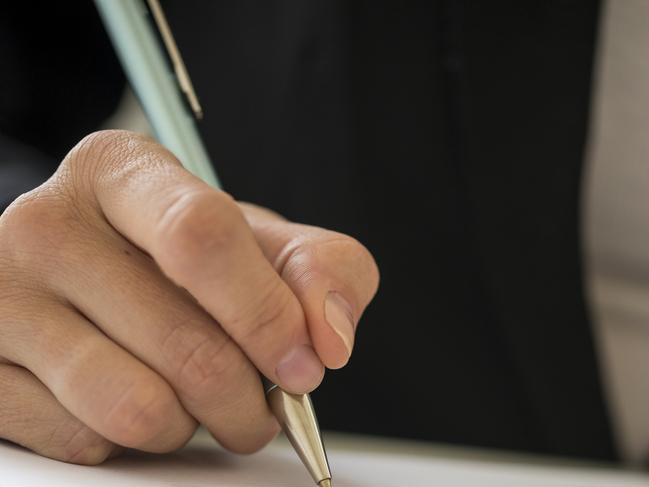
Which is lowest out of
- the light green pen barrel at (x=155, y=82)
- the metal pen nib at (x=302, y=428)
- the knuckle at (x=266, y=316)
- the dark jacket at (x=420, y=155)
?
the dark jacket at (x=420, y=155)

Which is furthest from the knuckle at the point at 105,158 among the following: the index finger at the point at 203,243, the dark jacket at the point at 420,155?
the dark jacket at the point at 420,155

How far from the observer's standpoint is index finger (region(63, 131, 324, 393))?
0.22m

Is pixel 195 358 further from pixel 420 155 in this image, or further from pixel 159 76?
pixel 420 155

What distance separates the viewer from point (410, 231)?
561 mm

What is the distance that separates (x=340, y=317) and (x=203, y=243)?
7 centimetres

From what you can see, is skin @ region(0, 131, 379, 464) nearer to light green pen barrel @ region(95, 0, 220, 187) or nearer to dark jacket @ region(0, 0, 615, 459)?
light green pen barrel @ region(95, 0, 220, 187)

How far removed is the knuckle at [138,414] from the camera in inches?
9.7

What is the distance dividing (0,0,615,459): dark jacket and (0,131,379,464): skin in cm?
29

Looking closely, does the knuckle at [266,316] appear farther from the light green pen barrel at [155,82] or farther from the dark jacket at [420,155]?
the dark jacket at [420,155]

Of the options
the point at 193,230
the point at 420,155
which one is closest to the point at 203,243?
the point at 193,230

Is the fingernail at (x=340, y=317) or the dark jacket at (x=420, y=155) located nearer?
the fingernail at (x=340, y=317)

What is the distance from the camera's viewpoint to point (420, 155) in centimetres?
55

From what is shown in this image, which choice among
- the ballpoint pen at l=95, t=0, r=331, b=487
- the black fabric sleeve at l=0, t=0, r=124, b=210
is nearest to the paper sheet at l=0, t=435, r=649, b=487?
the ballpoint pen at l=95, t=0, r=331, b=487

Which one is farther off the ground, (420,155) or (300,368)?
(300,368)
